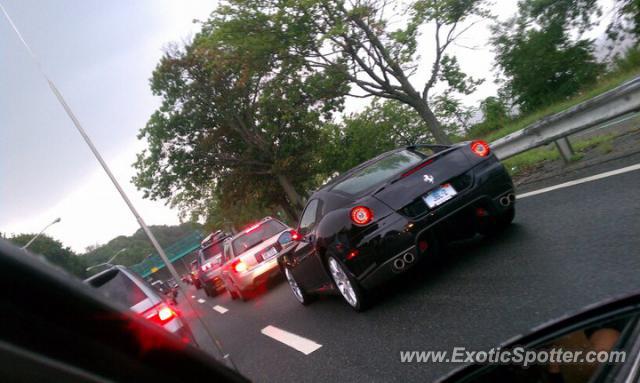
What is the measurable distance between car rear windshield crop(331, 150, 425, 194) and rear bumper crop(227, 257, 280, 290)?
5.80 metres

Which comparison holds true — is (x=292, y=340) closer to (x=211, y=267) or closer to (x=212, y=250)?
(x=211, y=267)

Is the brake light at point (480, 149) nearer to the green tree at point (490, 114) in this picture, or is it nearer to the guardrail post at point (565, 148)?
the guardrail post at point (565, 148)

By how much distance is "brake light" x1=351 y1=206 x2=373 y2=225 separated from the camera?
5254 millimetres

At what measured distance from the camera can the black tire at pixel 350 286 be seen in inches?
219

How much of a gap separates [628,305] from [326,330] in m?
4.91

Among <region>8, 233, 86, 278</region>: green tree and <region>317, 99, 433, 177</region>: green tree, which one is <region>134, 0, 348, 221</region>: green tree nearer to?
<region>317, 99, 433, 177</region>: green tree

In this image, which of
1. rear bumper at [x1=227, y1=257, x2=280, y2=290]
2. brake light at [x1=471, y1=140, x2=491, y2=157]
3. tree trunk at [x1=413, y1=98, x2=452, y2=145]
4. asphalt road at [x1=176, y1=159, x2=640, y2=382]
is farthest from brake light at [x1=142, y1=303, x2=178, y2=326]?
tree trunk at [x1=413, y1=98, x2=452, y2=145]

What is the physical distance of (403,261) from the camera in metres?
5.18

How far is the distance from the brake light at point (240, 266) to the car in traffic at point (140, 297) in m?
5.29

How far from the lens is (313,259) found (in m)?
6.61

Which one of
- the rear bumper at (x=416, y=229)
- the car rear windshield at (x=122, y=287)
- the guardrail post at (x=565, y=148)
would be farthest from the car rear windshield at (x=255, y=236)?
the rear bumper at (x=416, y=229)

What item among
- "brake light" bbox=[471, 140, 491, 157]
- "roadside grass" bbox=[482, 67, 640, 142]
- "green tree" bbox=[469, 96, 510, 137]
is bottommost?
"green tree" bbox=[469, 96, 510, 137]

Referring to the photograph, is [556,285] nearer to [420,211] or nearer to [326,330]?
[420,211]

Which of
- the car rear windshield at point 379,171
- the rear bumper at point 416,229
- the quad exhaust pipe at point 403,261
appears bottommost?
the quad exhaust pipe at point 403,261
